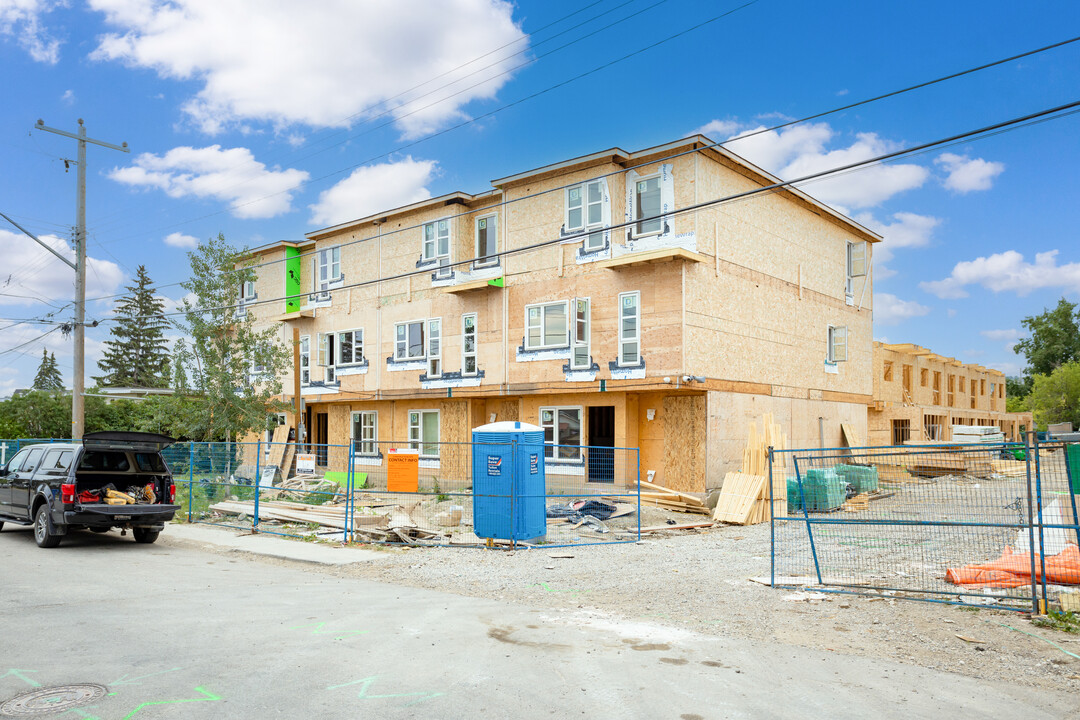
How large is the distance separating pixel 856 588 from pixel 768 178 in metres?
18.0

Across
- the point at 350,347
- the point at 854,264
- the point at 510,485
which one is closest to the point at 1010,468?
the point at 510,485

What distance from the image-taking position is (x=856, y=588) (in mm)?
10336

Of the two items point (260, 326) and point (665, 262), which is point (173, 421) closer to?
point (260, 326)

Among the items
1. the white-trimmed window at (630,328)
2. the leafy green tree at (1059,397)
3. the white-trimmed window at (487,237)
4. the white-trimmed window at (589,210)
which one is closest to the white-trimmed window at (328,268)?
the white-trimmed window at (487,237)

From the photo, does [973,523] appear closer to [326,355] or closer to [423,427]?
[423,427]

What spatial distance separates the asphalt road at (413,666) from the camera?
573cm

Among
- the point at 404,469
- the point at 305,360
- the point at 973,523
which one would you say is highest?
the point at 305,360

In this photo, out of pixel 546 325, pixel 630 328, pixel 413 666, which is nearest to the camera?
pixel 413 666

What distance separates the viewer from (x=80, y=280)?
26.1 m

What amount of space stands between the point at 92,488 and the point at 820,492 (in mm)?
16488

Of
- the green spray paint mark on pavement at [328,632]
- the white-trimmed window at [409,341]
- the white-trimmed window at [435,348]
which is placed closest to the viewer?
the green spray paint mark on pavement at [328,632]

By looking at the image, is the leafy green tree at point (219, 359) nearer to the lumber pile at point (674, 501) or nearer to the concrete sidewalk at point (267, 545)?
the concrete sidewalk at point (267, 545)

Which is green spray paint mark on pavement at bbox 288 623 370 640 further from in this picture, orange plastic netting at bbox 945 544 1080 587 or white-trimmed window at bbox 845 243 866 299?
white-trimmed window at bbox 845 243 866 299

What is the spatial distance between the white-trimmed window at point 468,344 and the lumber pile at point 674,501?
28.8 ft
